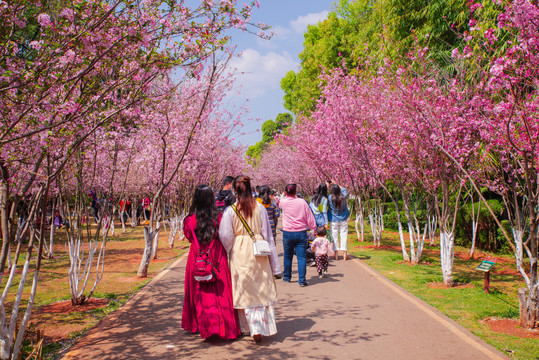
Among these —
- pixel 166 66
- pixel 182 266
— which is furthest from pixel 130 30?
pixel 182 266

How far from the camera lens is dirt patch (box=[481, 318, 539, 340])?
5699 mm

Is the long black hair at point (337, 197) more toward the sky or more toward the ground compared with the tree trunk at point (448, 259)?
more toward the sky

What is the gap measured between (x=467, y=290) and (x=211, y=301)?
204 inches

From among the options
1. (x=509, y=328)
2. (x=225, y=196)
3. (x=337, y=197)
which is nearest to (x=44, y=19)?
(x=225, y=196)

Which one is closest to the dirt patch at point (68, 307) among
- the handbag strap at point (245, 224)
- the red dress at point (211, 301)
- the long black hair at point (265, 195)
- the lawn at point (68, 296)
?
the lawn at point (68, 296)

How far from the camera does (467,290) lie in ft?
27.3

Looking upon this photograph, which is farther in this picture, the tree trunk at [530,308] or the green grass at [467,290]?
the tree trunk at [530,308]

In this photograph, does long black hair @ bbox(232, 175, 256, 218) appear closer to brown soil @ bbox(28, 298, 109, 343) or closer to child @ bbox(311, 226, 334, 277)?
brown soil @ bbox(28, 298, 109, 343)

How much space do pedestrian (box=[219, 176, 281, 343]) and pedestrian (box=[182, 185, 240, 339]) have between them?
0.35 ft

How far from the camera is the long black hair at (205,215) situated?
5.54 metres

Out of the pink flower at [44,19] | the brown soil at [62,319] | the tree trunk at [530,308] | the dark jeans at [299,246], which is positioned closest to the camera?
the pink flower at [44,19]

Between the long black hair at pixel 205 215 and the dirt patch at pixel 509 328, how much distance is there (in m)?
3.83

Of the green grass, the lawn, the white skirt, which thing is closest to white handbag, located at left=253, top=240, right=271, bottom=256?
the white skirt

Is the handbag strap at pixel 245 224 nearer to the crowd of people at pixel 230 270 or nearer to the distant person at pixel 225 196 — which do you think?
the crowd of people at pixel 230 270
